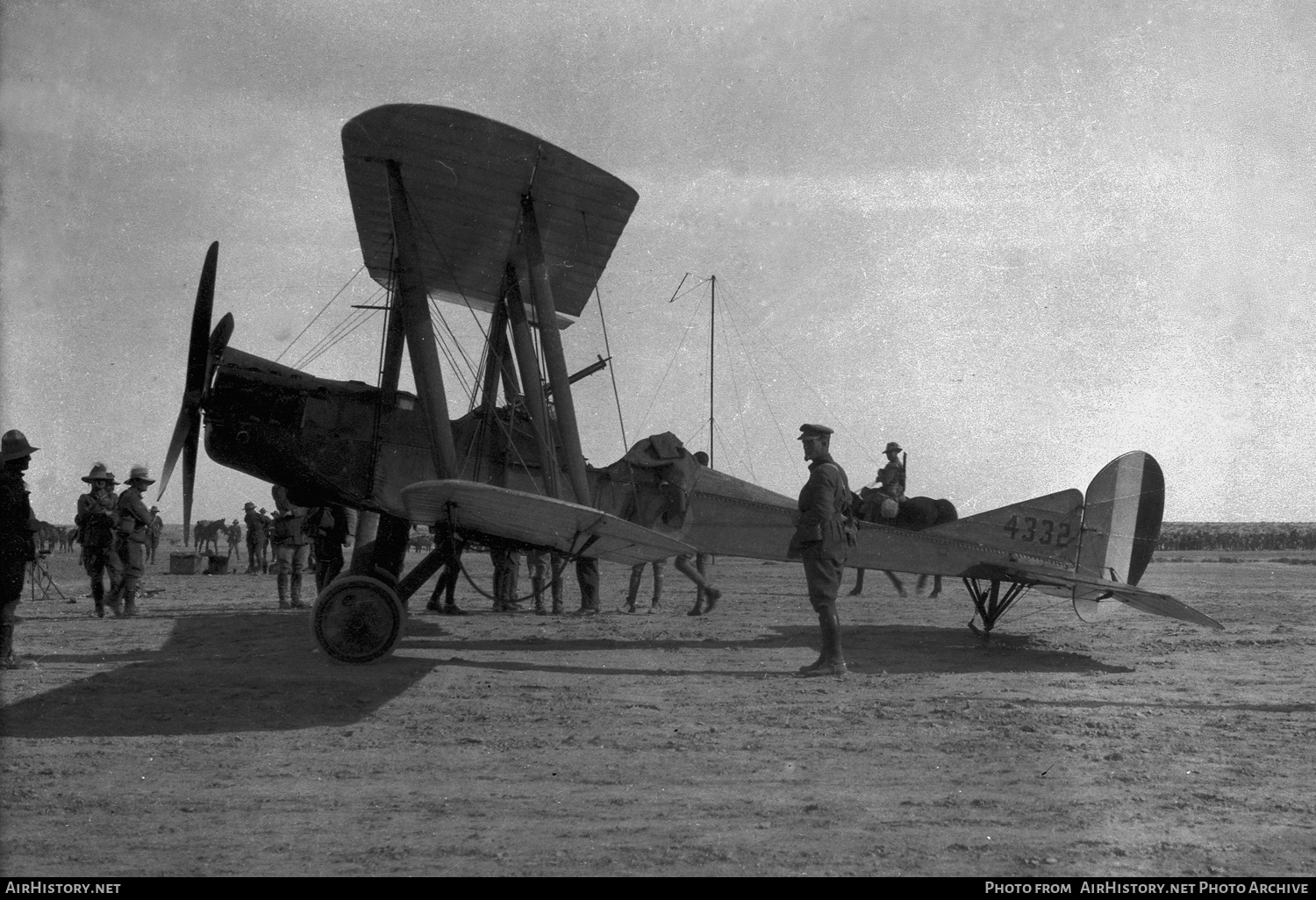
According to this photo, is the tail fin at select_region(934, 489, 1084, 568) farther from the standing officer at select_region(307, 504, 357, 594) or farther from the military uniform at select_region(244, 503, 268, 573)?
the military uniform at select_region(244, 503, 268, 573)

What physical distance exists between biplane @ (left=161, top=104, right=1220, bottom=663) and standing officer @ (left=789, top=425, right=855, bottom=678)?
1.15 m

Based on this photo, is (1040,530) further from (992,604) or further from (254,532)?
(254,532)

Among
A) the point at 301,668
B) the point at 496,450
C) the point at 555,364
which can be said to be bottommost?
the point at 301,668

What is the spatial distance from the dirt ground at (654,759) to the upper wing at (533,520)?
0.99 m

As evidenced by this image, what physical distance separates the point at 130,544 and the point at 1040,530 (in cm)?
1103

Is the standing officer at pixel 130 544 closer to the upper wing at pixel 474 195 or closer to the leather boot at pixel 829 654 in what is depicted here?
the upper wing at pixel 474 195

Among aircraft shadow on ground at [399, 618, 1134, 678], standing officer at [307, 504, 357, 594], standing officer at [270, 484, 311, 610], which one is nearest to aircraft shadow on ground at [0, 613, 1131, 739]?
aircraft shadow on ground at [399, 618, 1134, 678]

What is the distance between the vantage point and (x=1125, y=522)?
35.1 ft

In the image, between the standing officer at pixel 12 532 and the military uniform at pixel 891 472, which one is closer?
A: the standing officer at pixel 12 532

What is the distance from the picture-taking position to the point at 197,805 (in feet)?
14.4

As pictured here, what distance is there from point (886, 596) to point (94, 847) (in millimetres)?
13969

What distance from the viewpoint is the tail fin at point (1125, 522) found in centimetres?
1059

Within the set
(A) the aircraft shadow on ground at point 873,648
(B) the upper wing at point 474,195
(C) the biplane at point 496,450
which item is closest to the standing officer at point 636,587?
(A) the aircraft shadow on ground at point 873,648

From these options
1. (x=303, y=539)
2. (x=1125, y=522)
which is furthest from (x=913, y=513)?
(x=303, y=539)
